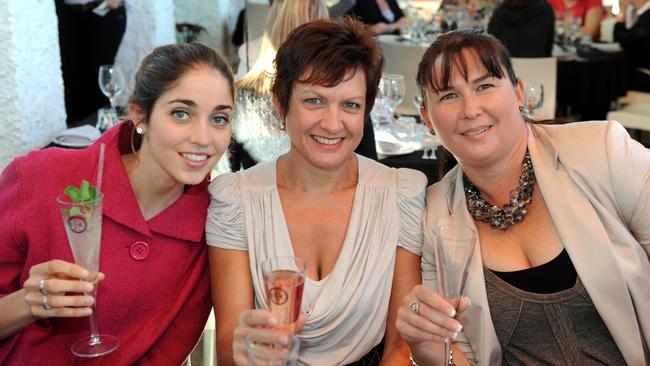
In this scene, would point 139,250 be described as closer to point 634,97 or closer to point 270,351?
point 270,351

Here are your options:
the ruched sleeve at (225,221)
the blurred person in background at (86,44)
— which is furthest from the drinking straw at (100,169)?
the blurred person in background at (86,44)

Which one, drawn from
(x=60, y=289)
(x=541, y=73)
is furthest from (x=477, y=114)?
(x=541, y=73)

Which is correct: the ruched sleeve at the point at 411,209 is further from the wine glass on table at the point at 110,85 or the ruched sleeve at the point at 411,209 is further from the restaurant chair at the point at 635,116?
the restaurant chair at the point at 635,116

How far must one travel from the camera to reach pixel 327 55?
2229mm

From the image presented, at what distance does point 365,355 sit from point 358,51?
0.87m

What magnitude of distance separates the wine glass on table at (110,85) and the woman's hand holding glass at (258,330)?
293 centimetres

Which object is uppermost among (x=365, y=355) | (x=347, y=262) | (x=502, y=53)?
(x=502, y=53)

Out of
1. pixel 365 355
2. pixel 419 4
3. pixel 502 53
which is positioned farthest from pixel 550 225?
pixel 419 4

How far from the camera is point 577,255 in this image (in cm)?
212

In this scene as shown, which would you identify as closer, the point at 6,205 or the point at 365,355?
the point at 6,205

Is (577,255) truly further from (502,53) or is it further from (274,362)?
(274,362)

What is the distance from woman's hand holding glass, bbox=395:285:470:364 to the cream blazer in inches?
7.1

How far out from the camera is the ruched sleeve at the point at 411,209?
7.56 ft

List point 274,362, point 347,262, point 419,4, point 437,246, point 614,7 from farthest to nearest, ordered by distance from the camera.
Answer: point 419,4 < point 614,7 < point 347,262 < point 437,246 < point 274,362
